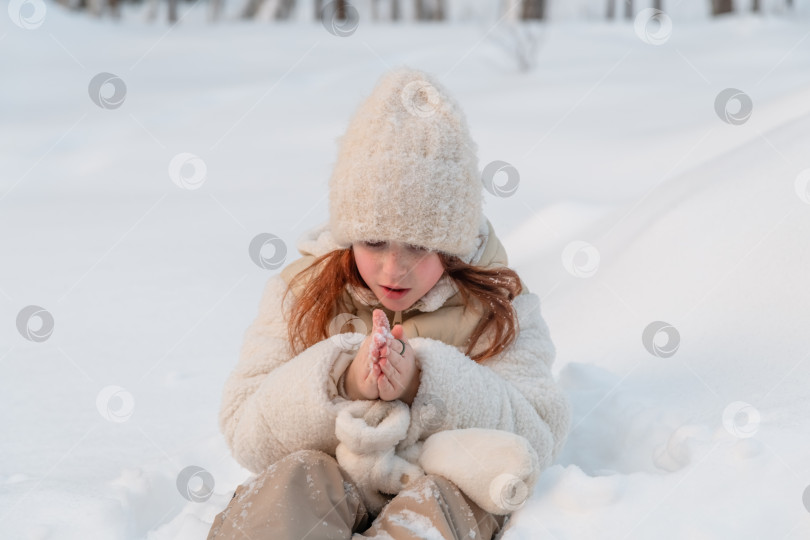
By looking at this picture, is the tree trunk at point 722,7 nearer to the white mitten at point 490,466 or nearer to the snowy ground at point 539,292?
the snowy ground at point 539,292

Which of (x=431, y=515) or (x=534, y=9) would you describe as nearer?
(x=431, y=515)

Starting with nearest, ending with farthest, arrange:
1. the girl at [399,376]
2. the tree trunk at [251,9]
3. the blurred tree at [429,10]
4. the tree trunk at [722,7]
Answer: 1. the girl at [399,376]
2. the tree trunk at [722,7]
3. the tree trunk at [251,9]
4. the blurred tree at [429,10]

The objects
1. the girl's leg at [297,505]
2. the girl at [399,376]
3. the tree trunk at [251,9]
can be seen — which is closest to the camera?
the girl's leg at [297,505]

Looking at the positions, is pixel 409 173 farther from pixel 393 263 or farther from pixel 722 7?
pixel 722 7

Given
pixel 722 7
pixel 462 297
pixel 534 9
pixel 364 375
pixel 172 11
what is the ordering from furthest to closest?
pixel 172 11 < pixel 534 9 < pixel 722 7 < pixel 462 297 < pixel 364 375

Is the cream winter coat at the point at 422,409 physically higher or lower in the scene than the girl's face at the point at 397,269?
lower

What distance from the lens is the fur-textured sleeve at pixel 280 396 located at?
182 cm

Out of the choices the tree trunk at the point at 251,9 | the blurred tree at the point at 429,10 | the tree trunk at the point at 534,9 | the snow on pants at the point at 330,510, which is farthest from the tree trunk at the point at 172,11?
the snow on pants at the point at 330,510

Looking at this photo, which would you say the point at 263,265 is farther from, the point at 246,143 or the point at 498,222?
the point at 246,143

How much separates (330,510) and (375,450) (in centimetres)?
16

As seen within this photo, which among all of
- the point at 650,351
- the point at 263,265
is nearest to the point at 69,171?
the point at 263,265

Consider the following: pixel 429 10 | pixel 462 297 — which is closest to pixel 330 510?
pixel 462 297

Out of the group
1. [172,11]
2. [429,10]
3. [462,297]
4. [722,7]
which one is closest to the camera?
[462,297]

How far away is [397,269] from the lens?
1889 millimetres
